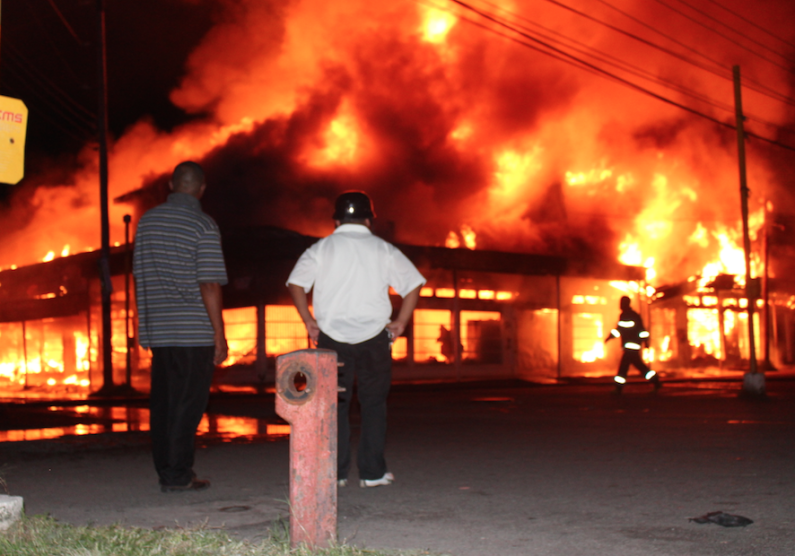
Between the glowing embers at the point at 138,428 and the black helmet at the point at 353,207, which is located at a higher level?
the black helmet at the point at 353,207

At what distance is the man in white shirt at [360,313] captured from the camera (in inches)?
189

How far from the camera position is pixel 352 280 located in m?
4.88

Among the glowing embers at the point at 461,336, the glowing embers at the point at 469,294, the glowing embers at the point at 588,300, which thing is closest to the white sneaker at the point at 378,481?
the glowing embers at the point at 469,294

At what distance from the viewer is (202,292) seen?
4742mm

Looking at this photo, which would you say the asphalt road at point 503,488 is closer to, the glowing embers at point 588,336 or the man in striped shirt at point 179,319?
the man in striped shirt at point 179,319

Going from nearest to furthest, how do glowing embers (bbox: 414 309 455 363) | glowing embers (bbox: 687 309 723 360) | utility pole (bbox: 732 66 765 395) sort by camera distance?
utility pole (bbox: 732 66 765 395)
glowing embers (bbox: 414 309 455 363)
glowing embers (bbox: 687 309 723 360)

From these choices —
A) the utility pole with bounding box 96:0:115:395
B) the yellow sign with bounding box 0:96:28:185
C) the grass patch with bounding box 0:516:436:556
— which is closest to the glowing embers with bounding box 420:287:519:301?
the utility pole with bounding box 96:0:115:395

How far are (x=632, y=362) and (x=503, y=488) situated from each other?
9242mm

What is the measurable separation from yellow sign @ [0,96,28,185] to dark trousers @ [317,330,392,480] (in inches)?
73.4

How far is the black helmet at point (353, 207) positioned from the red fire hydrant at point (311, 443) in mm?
1932

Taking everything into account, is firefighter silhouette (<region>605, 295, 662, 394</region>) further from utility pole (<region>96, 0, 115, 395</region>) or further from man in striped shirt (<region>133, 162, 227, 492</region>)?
utility pole (<region>96, 0, 115, 395</region>)

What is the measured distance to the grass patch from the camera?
2.93 meters

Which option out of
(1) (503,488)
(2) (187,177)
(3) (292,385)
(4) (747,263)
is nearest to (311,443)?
(3) (292,385)

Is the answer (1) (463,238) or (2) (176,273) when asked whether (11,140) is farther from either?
(1) (463,238)
